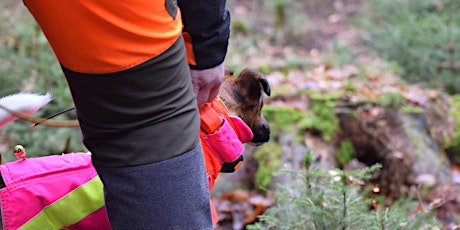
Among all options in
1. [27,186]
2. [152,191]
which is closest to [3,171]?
[27,186]

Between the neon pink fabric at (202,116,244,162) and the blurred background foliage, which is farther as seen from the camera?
the blurred background foliage

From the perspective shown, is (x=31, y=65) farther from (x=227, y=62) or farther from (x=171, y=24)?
(x=171, y=24)

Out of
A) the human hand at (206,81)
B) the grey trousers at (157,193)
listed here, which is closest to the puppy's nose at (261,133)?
the human hand at (206,81)

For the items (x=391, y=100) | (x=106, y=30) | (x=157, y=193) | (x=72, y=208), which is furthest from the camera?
(x=391, y=100)

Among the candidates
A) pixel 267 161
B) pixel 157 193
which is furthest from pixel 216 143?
pixel 267 161

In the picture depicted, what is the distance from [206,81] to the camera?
7.81 feet

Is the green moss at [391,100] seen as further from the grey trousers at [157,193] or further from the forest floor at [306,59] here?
the grey trousers at [157,193]

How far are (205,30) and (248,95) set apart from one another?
108cm

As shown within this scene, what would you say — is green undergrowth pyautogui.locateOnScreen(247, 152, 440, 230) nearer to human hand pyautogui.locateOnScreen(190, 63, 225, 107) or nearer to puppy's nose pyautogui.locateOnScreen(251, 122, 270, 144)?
puppy's nose pyautogui.locateOnScreen(251, 122, 270, 144)

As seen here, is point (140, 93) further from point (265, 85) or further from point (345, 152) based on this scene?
point (345, 152)

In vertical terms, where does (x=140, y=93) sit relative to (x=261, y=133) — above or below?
above

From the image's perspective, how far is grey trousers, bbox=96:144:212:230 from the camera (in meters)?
2.09

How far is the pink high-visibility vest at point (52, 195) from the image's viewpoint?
236 centimetres

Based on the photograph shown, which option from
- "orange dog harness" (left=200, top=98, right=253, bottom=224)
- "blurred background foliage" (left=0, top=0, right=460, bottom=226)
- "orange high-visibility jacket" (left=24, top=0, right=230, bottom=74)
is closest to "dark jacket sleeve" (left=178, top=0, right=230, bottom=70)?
"orange high-visibility jacket" (left=24, top=0, right=230, bottom=74)
